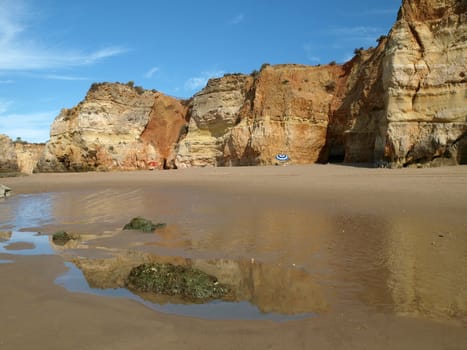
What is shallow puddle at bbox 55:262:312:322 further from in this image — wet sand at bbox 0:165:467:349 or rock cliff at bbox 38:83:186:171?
rock cliff at bbox 38:83:186:171

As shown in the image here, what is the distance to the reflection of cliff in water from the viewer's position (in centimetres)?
319

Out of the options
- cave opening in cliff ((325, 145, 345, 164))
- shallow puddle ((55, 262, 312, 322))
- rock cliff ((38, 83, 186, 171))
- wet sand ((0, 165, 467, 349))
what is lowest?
→ shallow puddle ((55, 262, 312, 322))

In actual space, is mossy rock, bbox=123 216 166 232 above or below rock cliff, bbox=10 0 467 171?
below

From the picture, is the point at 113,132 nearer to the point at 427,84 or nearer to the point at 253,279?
the point at 427,84

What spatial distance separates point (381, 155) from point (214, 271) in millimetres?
12696

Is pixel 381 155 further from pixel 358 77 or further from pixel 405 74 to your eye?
pixel 358 77

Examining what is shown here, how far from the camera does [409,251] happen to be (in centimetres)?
461

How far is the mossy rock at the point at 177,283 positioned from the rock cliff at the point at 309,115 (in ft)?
40.3

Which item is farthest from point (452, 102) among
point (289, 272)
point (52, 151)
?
point (52, 151)

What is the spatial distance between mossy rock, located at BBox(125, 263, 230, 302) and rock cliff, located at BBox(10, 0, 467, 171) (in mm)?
12277

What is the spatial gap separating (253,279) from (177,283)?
80 cm

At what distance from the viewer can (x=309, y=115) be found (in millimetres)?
21922

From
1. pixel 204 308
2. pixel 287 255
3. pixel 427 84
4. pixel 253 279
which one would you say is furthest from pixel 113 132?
pixel 204 308

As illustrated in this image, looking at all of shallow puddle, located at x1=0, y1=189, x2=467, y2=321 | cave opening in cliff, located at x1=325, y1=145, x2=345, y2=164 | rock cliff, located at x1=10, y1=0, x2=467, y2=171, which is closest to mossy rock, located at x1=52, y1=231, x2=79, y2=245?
shallow puddle, located at x1=0, y1=189, x2=467, y2=321
